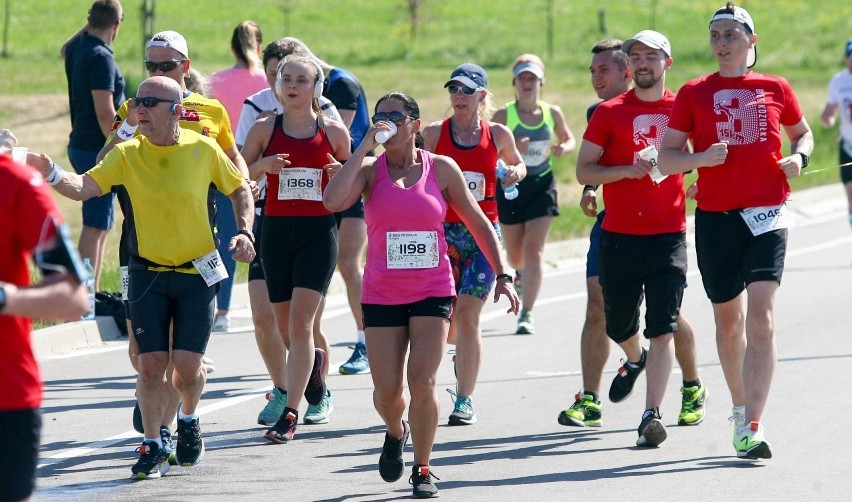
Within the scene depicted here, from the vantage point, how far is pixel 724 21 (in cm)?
776

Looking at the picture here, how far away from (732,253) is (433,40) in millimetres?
45679

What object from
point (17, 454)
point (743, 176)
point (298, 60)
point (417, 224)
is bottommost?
point (17, 454)

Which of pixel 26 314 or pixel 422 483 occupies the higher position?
pixel 26 314

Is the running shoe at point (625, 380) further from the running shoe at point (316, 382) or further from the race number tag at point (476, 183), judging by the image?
the running shoe at point (316, 382)

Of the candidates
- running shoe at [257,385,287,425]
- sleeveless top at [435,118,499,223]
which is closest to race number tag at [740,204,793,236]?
sleeveless top at [435,118,499,223]

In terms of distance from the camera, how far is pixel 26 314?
4.43 m

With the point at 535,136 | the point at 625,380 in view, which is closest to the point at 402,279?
the point at 625,380

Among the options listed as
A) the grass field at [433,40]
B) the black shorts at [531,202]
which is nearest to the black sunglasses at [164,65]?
the black shorts at [531,202]

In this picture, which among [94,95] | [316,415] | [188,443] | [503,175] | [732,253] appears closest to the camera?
[188,443]

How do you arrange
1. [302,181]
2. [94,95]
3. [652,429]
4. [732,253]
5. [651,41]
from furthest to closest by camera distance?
[94,95] → [302,181] → [651,41] → [652,429] → [732,253]

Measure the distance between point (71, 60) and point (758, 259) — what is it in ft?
20.5

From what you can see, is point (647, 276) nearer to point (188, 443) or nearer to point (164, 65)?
point (188, 443)

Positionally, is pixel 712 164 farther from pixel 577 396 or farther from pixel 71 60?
pixel 71 60

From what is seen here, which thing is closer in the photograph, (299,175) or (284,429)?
(284,429)
